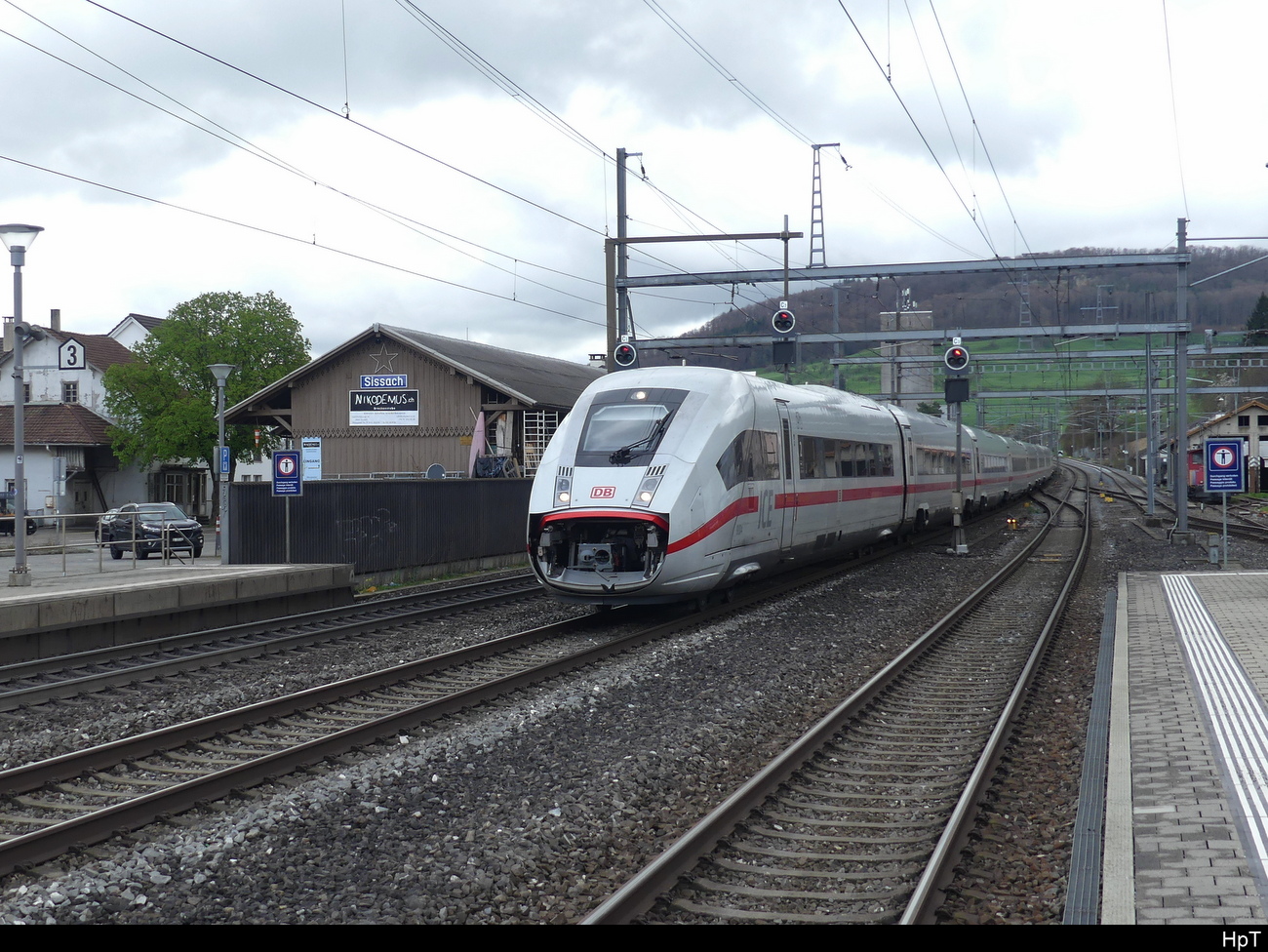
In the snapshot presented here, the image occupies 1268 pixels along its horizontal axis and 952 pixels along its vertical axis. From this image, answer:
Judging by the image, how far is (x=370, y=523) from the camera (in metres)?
19.9

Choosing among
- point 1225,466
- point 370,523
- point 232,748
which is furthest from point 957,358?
point 232,748

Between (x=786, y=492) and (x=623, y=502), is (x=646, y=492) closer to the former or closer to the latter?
(x=623, y=502)

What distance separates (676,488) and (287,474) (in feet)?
25.4

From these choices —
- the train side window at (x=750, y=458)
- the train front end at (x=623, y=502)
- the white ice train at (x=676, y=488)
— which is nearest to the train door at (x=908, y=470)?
the white ice train at (x=676, y=488)

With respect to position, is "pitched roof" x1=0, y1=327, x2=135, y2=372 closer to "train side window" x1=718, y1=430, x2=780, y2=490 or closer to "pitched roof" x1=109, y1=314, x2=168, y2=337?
"pitched roof" x1=109, y1=314, x2=168, y2=337

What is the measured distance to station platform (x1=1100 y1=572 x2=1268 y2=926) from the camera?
4.72m

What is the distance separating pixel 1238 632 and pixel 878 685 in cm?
494

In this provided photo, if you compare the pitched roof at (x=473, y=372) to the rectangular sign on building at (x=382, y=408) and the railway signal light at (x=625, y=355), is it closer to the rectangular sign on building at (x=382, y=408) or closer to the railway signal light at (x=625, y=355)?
the rectangular sign on building at (x=382, y=408)

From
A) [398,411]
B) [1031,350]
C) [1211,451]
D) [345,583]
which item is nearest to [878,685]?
[345,583]

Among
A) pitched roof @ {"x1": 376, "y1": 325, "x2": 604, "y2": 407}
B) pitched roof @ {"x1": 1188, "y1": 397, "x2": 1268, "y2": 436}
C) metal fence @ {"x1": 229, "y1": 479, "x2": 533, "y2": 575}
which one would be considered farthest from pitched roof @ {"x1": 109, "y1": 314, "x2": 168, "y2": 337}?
pitched roof @ {"x1": 1188, "y1": 397, "x2": 1268, "y2": 436}

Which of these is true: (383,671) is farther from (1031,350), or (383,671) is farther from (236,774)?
(1031,350)

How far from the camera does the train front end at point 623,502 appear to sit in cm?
1273

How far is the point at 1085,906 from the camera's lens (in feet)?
15.5

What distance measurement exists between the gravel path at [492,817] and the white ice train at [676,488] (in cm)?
215
